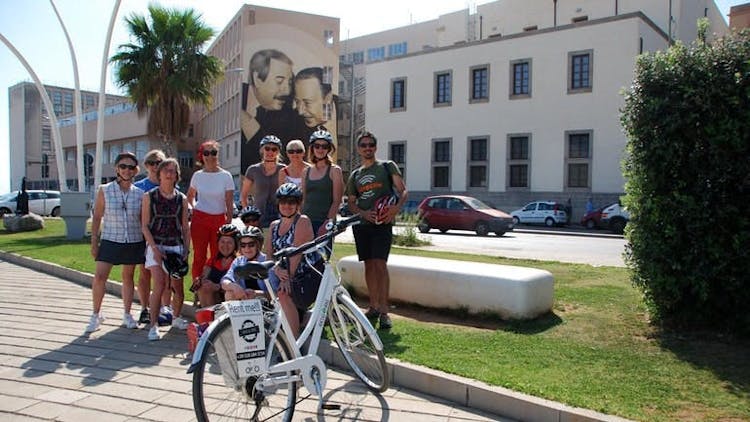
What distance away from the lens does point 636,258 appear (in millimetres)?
6137

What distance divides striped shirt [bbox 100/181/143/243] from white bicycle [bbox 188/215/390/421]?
3185mm

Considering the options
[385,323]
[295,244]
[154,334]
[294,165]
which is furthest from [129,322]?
[295,244]

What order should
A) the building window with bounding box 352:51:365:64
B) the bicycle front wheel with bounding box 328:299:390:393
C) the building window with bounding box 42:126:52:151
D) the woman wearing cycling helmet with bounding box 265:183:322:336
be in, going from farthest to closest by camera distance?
1. the building window with bounding box 42:126:52:151
2. the building window with bounding box 352:51:365:64
3. the woman wearing cycling helmet with bounding box 265:183:322:336
4. the bicycle front wheel with bounding box 328:299:390:393

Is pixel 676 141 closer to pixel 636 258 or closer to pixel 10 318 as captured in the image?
pixel 636 258

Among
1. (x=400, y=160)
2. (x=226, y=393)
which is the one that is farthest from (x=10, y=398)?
(x=400, y=160)

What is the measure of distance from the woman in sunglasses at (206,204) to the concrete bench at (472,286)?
1.93 m

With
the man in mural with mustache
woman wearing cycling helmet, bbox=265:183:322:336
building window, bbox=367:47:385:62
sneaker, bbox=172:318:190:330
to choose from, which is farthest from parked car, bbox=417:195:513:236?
building window, bbox=367:47:385:62

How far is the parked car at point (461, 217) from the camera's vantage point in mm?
24500

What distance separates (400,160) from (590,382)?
131 feet

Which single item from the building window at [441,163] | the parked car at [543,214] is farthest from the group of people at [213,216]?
the building window at [441,163]

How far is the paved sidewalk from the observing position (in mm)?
4113

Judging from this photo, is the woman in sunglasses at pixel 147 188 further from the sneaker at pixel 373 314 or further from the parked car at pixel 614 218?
the parked car at pixel 614 218

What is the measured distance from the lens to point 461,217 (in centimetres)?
2519

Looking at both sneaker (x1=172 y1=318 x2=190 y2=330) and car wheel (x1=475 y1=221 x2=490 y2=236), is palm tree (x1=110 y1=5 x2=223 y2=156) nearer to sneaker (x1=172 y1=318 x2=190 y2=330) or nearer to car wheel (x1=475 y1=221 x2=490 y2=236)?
car wheel (x1=475 y1=221 x2=490 y2=236)
